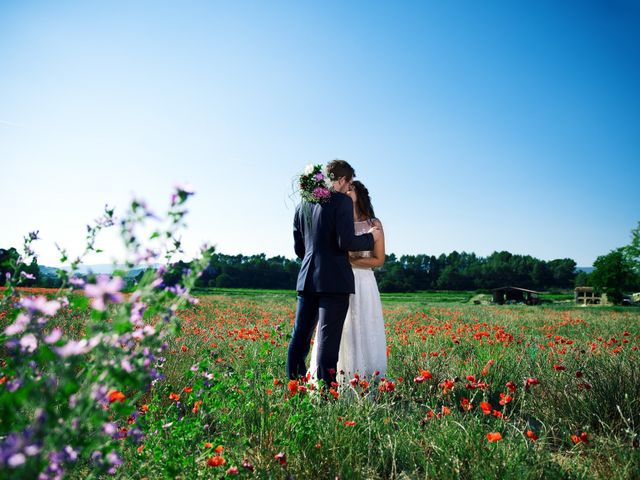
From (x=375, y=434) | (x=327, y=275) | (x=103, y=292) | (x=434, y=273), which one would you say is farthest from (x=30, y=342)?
(x=434, y=273)

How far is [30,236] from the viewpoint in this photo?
207cm

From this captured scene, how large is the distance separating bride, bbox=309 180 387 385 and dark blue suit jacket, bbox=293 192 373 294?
56 cm

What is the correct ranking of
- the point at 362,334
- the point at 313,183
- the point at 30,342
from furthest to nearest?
the point at 362,334
the point at 313,183
the point at 30,342

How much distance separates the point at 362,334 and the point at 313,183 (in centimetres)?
159

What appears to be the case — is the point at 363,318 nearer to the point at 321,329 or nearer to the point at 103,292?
the point at 321,329

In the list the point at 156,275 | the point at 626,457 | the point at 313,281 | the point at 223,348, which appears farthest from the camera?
the point at 223,348

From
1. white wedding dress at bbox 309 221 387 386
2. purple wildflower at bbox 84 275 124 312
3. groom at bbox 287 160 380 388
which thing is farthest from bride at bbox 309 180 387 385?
purple wildflower at bbox 84 275 124 312

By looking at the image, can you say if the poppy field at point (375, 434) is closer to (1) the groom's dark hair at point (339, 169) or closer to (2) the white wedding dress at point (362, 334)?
(2) the white wedding dress at point (362, 334)

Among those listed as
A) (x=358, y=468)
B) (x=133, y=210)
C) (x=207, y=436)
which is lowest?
(x=207, y=436)

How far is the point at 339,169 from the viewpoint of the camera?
3.80m

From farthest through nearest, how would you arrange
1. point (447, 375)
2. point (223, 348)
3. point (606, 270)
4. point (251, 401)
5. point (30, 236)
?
point (606, 270) < point (223, 348) < point (447, 375) < point (251, 401) < point (30, 236)

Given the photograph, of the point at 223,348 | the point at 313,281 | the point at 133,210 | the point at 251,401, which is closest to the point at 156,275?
the point at 133,210

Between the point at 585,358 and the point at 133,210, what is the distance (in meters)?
4.92

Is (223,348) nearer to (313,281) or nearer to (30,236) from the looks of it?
(313,281)
